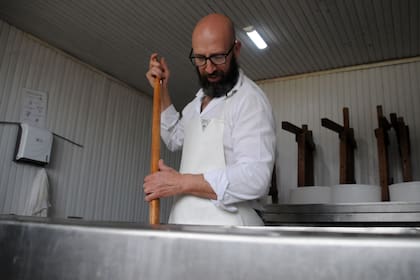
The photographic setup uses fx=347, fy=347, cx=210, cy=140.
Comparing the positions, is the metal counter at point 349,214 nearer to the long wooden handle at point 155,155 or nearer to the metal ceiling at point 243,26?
the metal ceiling at point 243,26

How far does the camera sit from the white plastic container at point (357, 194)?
6.84 ft

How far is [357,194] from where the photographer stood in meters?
2.10

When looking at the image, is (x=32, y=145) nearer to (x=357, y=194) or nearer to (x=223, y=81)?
(x=223, y=81)

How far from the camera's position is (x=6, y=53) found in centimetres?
254

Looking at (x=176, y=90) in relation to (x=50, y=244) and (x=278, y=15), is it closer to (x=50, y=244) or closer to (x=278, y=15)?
(x=278, y=15)

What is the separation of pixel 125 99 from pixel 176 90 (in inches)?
21.0

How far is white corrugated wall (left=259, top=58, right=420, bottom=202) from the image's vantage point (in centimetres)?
275

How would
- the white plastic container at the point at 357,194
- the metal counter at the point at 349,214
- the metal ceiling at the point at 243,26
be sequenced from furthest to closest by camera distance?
the metal ceiling at the point at 243,26 → the white plastic container at the point at 357,194 → the metal counter at the point at 349,214

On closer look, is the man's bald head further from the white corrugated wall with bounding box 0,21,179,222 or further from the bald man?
the white corrugated wall with bounding box 0,21,179,222

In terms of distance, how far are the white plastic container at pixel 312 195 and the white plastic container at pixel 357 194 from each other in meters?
0.15

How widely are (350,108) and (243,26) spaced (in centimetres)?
121

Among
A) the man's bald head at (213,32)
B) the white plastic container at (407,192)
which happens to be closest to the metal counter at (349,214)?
the white plastic container at (407,192)

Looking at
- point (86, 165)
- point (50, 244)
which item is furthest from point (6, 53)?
point (50, 244)

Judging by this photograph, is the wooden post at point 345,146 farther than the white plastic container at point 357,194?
Yes
